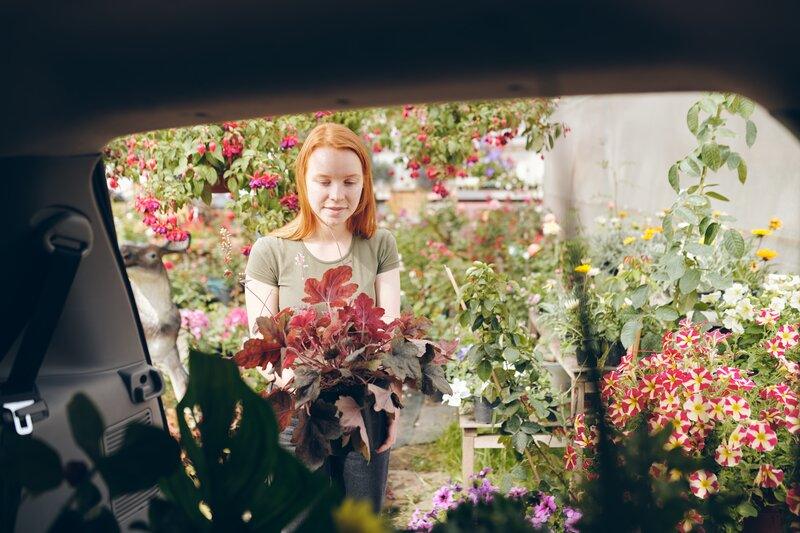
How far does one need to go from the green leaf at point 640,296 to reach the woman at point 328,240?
31.3 inches

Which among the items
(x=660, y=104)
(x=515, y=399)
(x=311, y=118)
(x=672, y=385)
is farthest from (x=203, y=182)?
(x=660, y=104)

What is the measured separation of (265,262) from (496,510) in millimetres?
1839

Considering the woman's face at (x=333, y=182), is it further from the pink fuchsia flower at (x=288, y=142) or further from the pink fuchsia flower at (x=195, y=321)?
the pink fuchsia flower at (x=195, y=321)

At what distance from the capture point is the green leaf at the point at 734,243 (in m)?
2.44

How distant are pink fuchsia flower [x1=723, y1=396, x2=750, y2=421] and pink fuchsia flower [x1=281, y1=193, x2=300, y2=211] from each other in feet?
5.88

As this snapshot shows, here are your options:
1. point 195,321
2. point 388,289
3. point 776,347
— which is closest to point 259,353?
point 388,289

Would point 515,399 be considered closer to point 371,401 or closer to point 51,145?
point 371,401

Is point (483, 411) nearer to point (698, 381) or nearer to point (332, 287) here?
point (698, 381)

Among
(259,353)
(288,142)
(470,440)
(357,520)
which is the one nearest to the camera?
(357,520)

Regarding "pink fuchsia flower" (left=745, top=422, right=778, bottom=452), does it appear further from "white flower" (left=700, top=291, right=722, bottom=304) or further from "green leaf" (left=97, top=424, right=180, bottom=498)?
"green leaf" (left=97, top=424, right=180, bottom=498)

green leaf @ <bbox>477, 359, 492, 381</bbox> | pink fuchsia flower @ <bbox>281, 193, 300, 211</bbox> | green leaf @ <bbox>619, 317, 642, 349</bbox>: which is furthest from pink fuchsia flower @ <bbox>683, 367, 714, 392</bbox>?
pink fuchsia flower @ <bbox>281, 193, 300, 211</bbox>

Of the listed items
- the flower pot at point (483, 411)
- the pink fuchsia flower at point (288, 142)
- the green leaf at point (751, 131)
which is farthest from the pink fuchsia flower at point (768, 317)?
the pink fuchsia flower at point (288, 142)

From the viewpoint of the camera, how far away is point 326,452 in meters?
1.78

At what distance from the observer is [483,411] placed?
329cm
